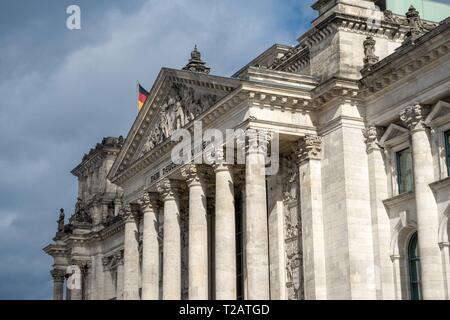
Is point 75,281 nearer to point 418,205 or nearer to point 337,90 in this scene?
point 337,90

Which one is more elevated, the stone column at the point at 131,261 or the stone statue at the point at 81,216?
the stone statue at the point at 81,216

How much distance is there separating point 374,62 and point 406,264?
8.57 metres

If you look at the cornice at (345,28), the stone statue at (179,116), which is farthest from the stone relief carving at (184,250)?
the cornice at (345,28)

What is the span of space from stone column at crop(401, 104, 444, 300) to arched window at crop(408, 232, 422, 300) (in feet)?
6.37

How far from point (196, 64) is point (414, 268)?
15918mm

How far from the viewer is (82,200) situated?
7106 cm

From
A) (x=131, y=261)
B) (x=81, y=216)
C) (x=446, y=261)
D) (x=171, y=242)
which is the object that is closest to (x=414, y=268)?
(x=446, y=261)

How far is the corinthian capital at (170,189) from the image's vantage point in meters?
42.9

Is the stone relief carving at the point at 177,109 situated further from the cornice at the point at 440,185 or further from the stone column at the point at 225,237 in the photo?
the cornice at the point at 440,185

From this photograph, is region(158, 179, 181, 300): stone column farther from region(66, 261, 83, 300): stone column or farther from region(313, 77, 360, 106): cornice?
region(66, 261, 83, 300): stone column

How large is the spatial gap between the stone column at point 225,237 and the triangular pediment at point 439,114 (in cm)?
933

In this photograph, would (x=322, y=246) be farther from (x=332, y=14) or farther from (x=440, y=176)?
(x=332, y=14)

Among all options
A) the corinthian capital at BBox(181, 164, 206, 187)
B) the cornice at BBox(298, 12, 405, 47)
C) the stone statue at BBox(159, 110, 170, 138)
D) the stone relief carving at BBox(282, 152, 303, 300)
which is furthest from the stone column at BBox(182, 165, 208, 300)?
the cornice at BBox(298, 12, 405, 47)

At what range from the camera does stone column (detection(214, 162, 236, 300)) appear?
36406mm
